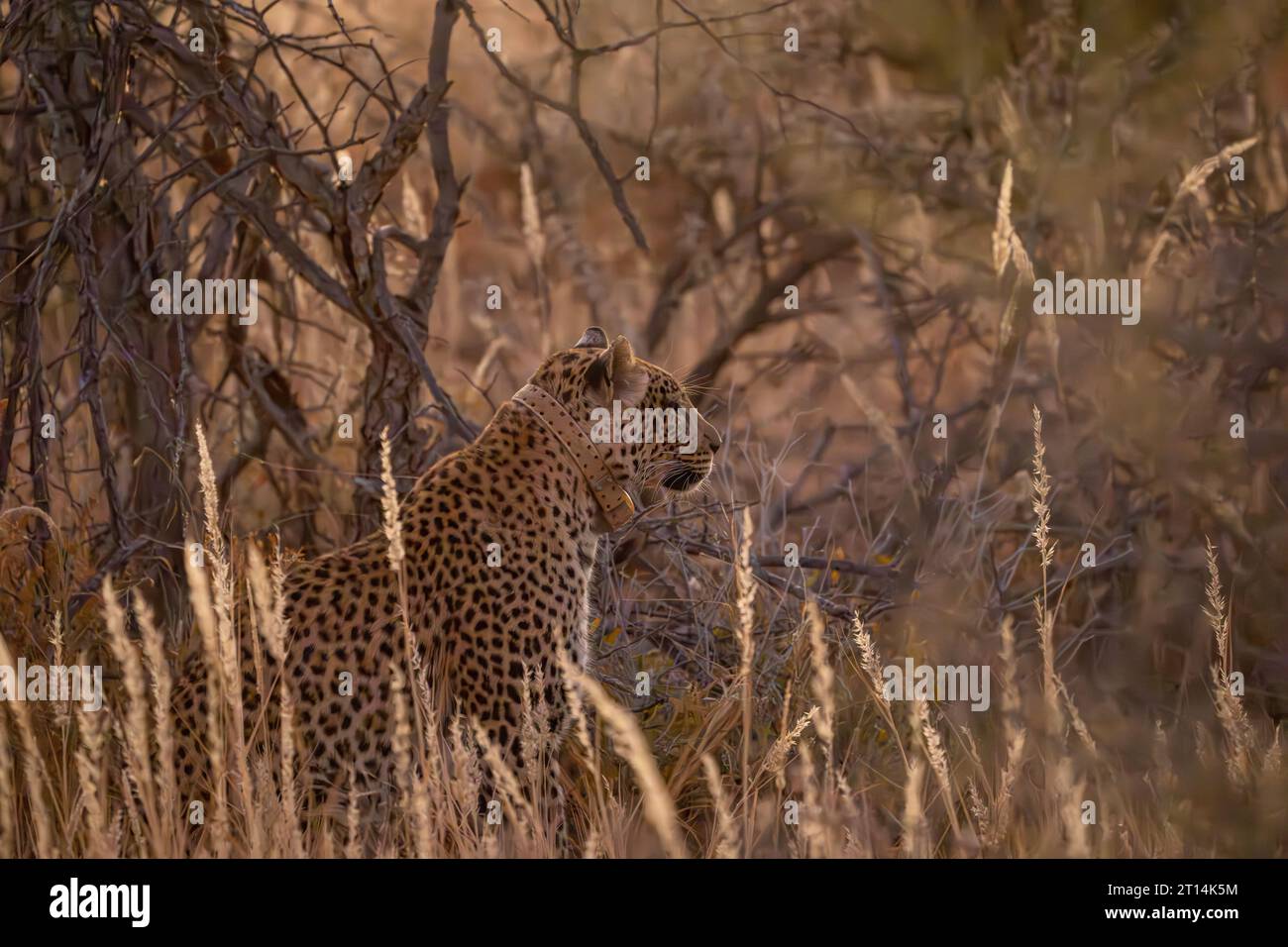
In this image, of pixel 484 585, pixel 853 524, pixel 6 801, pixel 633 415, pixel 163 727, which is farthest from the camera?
pixel 853 524

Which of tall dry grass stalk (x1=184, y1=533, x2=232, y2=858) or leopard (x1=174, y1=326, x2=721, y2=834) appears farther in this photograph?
leopard (x1=174, y1=326, x2=721, y2=834)

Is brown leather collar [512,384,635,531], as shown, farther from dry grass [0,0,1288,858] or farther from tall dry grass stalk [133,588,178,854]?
tall dry grass stalk [133,588,178,854]

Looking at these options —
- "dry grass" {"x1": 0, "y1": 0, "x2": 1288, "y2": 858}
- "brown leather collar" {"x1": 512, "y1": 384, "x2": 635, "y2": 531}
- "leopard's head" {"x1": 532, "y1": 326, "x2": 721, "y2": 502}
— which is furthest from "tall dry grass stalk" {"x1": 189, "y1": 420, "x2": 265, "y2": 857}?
"leopard's head" {"x1": 532, "y1": 326, "x2": 721, "y2": 502}

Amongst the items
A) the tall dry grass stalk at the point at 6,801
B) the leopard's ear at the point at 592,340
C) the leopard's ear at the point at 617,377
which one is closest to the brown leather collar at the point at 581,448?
the leopard's ear at the point at 617,377

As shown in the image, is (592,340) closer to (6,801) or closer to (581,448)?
(581,448)

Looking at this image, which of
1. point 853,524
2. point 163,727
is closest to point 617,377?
point 163,727

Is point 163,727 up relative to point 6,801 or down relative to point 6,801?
up

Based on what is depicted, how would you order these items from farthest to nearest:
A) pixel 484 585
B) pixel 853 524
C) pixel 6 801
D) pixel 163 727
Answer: pixel 853 524, pixel 484 585, pixel 6 801, pixel 163 727

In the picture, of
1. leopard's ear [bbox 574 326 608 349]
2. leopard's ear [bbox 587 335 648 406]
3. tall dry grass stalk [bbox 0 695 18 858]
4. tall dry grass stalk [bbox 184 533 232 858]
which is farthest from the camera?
leopard's ear [bbox 574 326 608 349]

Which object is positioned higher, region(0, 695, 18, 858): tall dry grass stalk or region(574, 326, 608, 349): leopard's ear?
region(574, 326, 608, 349): leopard's ear

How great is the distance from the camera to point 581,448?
4656 mm

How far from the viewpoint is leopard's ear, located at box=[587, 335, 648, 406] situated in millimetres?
4613

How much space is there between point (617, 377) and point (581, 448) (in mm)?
255

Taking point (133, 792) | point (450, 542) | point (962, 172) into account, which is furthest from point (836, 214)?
point (133, 792)
